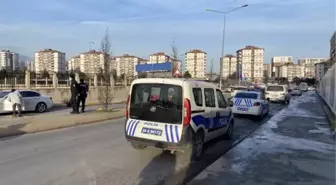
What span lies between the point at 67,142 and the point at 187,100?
4.36 metres

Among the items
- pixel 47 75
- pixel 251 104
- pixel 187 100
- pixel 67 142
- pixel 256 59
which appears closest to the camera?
pixel 187 100

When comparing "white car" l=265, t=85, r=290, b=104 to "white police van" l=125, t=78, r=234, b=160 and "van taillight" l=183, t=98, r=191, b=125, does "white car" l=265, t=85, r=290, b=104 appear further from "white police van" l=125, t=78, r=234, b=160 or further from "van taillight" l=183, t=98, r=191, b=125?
"van taillight" l=183, t=98, r=191, b=125

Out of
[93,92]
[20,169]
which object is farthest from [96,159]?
[93,92]

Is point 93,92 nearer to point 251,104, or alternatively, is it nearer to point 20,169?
point 251,104

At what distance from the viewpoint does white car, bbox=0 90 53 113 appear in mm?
18453

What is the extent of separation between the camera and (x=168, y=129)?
24.1 ft

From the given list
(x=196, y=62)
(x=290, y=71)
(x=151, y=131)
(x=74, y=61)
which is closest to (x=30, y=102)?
(x=151, y=131)

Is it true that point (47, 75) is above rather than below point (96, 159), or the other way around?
above

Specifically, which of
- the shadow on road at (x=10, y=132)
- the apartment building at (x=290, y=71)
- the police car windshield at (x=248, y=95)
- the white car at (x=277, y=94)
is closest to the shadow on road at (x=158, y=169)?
the shadow on road at (x=10, y=132)

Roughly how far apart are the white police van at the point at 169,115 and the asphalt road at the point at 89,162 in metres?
0.47

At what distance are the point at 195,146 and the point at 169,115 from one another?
1044 millimetres

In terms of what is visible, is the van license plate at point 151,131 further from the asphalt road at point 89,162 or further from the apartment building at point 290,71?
the apartment building at point 290,71

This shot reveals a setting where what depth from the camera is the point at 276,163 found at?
7551 millimetres

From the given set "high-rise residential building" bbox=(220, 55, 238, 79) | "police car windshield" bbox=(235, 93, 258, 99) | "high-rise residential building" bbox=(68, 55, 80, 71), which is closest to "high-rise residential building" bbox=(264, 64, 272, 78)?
"high-rise residential building" bbox=(220, 55, 238, 79)
